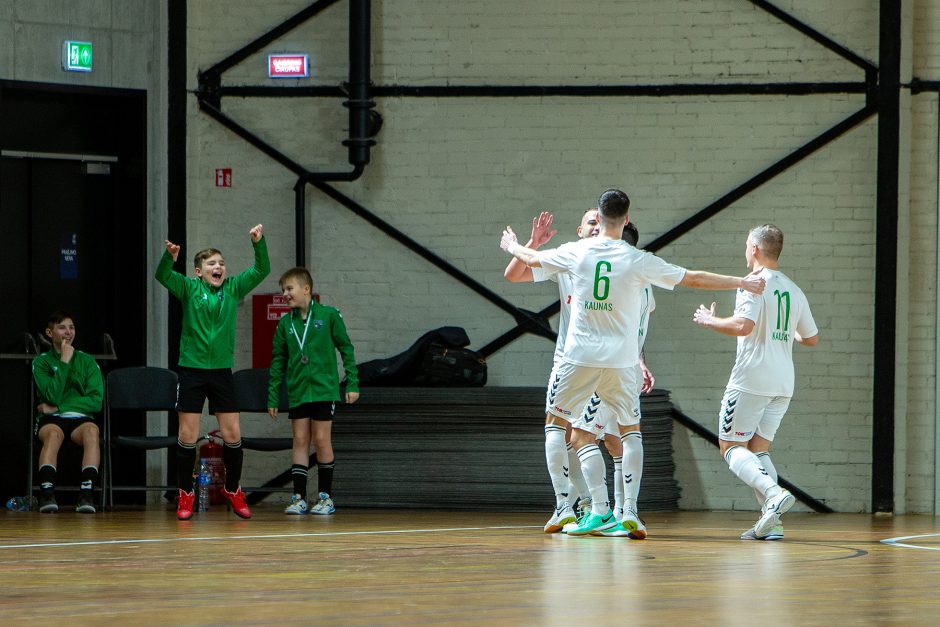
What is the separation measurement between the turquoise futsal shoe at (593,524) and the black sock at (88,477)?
4.25m

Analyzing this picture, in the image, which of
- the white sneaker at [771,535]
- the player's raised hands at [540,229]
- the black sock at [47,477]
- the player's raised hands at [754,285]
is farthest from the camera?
the black sock at [47,477]

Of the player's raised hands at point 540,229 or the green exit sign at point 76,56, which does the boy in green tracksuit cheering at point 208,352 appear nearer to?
the player's raised hands at point 540,229

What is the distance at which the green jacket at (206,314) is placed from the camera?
9.96m

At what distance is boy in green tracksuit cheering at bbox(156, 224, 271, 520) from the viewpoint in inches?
391

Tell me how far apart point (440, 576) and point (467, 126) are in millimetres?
7003

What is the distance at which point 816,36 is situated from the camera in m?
11.4

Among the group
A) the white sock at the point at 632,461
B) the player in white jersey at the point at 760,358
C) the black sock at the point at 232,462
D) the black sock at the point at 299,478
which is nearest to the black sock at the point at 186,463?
the black sock at the point at 232,462

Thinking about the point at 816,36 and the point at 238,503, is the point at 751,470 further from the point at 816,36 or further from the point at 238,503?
the point at 816,36

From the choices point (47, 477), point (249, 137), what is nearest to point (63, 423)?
point (47, 477)

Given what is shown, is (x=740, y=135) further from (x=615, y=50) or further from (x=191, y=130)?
(x=191, y=130)

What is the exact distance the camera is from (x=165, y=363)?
12.0 meters

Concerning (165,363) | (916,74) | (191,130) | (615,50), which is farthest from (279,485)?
(916,74)

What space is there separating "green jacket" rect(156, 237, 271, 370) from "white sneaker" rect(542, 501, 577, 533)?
296cm

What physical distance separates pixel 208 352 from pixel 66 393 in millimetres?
1727
